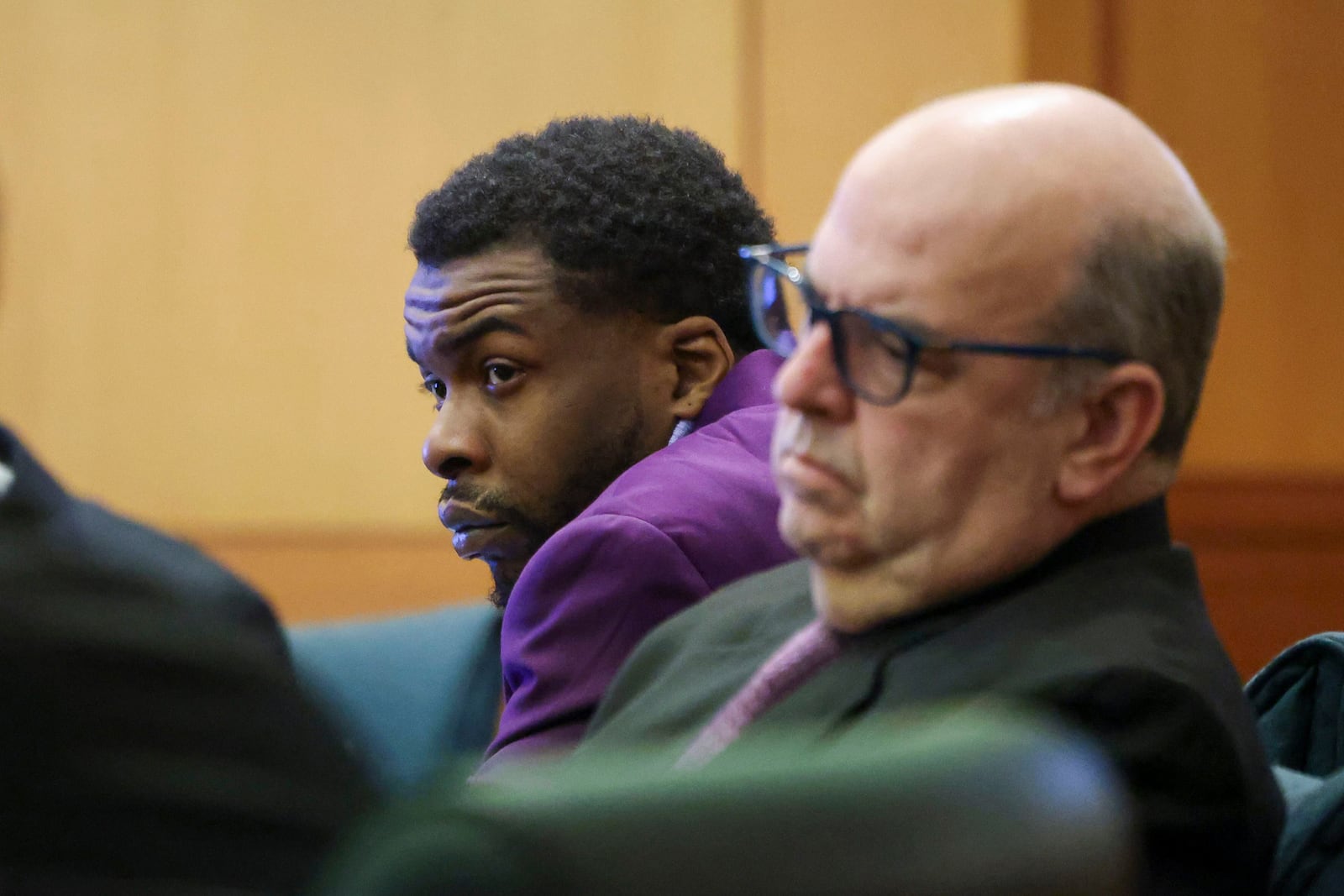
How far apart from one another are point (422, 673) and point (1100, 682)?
1912 mm

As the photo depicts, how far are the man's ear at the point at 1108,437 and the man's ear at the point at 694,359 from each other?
666 millimetres

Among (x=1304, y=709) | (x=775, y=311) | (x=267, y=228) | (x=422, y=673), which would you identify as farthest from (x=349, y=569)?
(x=1304, y=709)

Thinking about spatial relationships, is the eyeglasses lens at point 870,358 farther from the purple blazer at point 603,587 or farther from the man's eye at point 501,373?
the man's eye at point 501,373

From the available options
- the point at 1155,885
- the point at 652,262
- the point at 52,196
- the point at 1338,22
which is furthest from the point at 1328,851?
the point at 52,196

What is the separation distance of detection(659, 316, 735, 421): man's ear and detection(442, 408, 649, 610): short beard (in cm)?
5

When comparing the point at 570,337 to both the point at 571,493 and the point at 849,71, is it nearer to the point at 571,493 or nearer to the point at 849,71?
the point at 571,493

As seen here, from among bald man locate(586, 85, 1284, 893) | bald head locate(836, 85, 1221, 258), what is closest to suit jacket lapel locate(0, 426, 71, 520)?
bald man locate(586, 85, 1284, 893)

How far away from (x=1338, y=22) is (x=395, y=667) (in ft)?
8.01

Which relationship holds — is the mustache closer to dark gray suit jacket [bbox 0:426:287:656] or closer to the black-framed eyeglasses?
the black-framed eyeglasses

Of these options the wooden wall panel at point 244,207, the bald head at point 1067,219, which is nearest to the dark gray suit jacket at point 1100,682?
the bald head at point 1067,219

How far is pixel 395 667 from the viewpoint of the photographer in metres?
2.73

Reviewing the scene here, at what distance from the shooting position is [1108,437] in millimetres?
1053

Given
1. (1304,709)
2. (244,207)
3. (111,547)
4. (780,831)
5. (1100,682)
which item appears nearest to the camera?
(780,831)

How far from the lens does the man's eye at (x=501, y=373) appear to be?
1.65m
